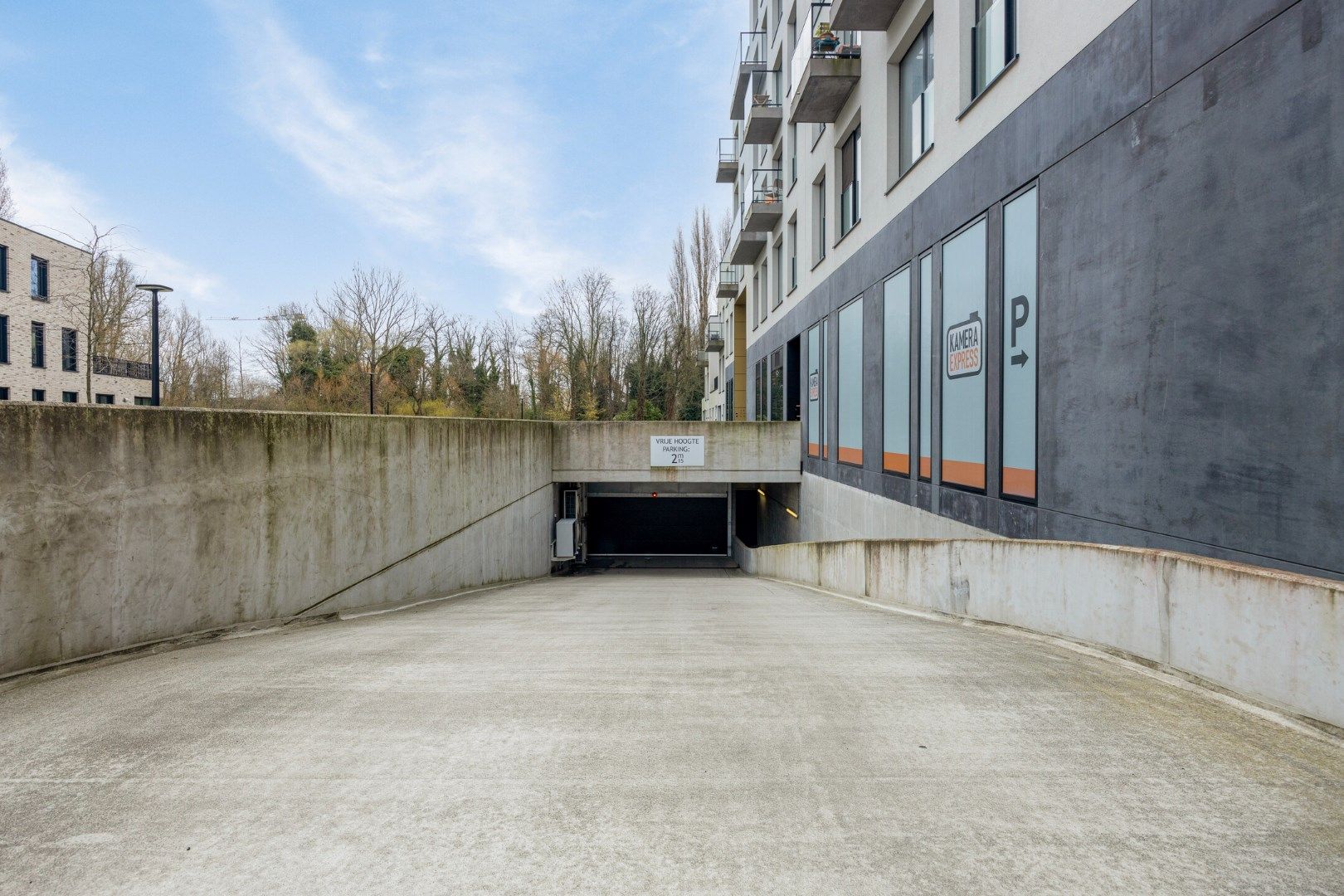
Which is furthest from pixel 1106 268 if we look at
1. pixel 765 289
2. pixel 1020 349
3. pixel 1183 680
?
pixel 765 289

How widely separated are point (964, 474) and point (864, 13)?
811cm

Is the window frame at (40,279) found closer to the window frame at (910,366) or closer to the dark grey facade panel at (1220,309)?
the window frame at (910,366)

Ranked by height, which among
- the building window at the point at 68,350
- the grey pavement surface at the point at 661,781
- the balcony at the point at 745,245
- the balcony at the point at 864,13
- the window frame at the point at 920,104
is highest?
the balcony at the point at 745,245

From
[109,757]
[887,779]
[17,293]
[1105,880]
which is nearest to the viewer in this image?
[1105,880]

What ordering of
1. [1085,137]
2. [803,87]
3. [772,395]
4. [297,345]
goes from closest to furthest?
[1085,137]
[803,87]
[772,395]
[297,345]

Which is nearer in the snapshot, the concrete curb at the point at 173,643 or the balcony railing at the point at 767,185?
the concrete curb at the point at 173,643

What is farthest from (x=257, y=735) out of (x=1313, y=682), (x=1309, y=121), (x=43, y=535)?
(x=1309, y=121)

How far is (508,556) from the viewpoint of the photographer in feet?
49.8

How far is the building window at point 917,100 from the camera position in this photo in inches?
422

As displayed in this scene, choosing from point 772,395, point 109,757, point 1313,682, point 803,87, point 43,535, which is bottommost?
point 109,757

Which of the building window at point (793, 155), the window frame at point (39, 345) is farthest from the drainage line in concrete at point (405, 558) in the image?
the window frame at point (39, 345)

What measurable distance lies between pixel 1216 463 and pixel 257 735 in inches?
239

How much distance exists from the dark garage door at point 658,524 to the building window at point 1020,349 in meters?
23.2

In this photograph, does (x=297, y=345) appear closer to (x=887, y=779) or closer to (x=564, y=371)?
(x=564, y=371)
